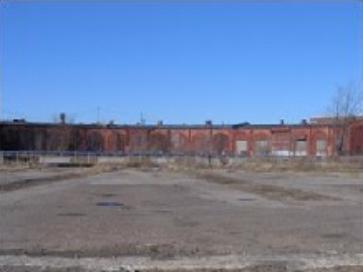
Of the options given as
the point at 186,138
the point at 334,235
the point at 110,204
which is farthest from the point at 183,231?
the point at 186,138

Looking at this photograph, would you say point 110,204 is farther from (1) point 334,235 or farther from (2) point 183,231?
(1) point 334,235

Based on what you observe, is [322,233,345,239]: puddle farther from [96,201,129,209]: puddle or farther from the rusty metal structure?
the rusty metal structure

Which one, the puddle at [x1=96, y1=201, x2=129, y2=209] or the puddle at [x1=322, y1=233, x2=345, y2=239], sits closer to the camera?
the puddle at [x1=322, y1=233, x2=345, y2=239]

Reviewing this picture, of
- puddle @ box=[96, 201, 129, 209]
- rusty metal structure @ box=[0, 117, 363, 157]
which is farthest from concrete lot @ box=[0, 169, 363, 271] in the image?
rusty metal structure @ box=[0, 117, 363, 157]

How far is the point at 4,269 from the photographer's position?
12.1 metres

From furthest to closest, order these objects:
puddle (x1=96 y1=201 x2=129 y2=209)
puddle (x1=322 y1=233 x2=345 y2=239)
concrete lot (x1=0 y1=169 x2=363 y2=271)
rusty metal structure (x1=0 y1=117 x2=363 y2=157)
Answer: rusty metal structure (x1=0 y1=117 x2=363 y2=157) → puddle (x1=96 y1=201 x2=129 y2=209) → puddle (x1=322 y1=233 x2=345 y2=239) → concrete lot (x1=0 y1=169 x2=363 y2=271)

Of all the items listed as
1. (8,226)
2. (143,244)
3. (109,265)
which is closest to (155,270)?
(109,265)

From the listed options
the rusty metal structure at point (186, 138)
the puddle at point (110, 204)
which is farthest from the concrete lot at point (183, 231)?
the rusty metal structure at point (186, 138)

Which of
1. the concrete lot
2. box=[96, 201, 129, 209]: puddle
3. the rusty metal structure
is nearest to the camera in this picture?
the concrete lot

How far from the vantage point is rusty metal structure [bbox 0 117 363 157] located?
410 feet

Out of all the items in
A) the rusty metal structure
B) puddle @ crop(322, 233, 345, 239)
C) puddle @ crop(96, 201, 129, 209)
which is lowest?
A: puddle @ crop(96, 201, 129, 209)

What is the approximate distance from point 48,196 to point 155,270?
2074 cm

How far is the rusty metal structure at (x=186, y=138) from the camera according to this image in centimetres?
12506

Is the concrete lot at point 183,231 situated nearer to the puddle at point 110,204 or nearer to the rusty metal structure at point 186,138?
the puddle at point 110,204
